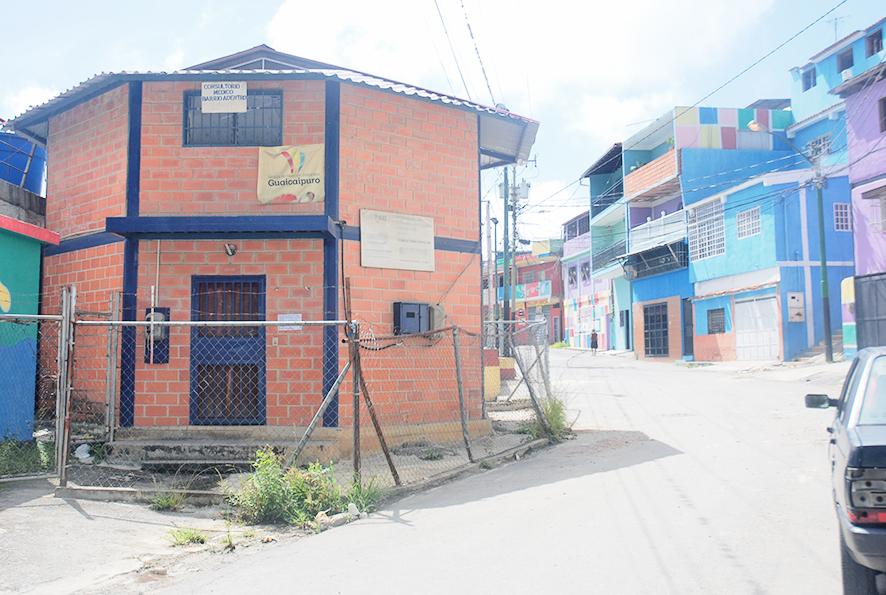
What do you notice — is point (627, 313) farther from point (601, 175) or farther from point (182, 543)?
point (182, 543)

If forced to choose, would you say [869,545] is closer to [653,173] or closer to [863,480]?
[863,480]

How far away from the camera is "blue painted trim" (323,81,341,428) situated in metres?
8.02

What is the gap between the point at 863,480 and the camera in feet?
9.69

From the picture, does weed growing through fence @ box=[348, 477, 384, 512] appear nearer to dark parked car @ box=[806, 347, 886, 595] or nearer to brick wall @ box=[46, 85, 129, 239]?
dark parked car @ box=[806, 347, 886, 595]

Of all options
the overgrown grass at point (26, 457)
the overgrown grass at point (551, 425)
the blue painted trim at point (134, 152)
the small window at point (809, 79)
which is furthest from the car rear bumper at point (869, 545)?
the small window at point (809, 79)

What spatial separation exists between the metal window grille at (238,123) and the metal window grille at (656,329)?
2432 centimetres

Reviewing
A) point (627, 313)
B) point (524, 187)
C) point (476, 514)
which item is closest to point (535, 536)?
point (476, 514)

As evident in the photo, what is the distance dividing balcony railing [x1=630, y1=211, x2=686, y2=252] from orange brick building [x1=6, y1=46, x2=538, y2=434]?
21.4 metres

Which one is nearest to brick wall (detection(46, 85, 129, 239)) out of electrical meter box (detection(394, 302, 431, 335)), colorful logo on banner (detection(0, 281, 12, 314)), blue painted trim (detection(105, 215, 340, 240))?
blue painted trim (detection(105, 215, 340, 240))

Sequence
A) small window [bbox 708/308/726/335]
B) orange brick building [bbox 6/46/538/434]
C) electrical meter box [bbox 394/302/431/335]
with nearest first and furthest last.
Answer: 1. orange brick building [bbox 6/46/538/434]
2. electrical meter box [bbox 394/302/431/335]
3. small window [bbox 708/308/726/335]

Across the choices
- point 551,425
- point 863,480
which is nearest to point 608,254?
point 551,425

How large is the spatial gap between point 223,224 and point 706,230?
22989 mm

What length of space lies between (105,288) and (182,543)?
5.05m

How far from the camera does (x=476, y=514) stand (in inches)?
212
